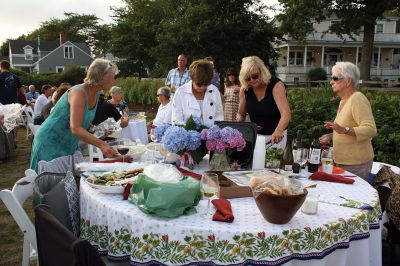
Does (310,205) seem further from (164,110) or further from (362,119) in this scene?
(164,110)

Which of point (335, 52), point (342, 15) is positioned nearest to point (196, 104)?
point (342, 15)

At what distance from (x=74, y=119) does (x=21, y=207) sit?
87cm

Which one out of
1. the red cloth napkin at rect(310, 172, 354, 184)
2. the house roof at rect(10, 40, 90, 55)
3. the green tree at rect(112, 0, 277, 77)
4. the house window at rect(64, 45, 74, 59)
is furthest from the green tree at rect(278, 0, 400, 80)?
the house roof at rect(10, 40, 90, 55)

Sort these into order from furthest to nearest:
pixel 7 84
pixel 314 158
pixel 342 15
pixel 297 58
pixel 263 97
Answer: pixel 297 58 → pixel 342 15 → pixel 7 84 → pixel 263 97 → pixel 314 158

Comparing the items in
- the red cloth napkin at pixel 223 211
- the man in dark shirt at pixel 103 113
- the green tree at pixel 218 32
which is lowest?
the red cloth napkin at pixel 223 211

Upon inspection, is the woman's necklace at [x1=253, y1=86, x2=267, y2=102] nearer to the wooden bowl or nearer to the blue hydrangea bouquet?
the blue hydrangea bouquet

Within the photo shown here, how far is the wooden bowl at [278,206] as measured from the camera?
175cm

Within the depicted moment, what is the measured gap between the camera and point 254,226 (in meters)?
1.80

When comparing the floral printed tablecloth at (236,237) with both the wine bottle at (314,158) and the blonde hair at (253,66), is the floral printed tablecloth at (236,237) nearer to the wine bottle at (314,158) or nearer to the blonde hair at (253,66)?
the wine bottle at (314,158)

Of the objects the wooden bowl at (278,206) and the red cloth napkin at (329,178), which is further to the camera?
the red cloth napkin at (329,178)

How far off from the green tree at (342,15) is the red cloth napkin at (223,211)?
67.5ft

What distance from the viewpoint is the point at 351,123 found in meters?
3.22

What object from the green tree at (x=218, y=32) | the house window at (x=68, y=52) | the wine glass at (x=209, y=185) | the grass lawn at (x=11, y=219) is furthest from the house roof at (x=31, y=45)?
the wine glass at (x=209, y=185)

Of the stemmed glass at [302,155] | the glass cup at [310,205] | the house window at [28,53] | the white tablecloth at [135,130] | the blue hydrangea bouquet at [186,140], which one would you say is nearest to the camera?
the glass cup at [310,205]
